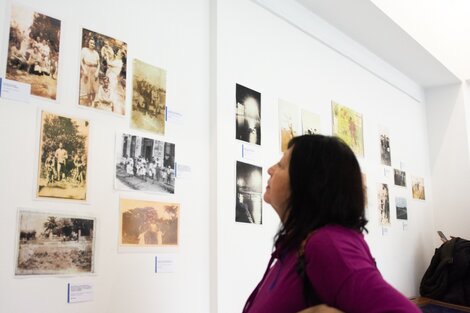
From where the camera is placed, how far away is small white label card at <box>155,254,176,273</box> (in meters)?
2.17

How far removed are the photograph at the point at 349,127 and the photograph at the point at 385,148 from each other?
36cm

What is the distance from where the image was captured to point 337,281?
110 centimetres

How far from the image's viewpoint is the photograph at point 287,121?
118 inches

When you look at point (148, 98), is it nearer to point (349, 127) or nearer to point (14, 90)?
point (14, 90)

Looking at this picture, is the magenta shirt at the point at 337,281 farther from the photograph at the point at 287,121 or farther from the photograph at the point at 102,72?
the photograph at the point at 287,121

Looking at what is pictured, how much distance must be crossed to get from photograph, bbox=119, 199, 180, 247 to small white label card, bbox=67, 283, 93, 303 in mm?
230

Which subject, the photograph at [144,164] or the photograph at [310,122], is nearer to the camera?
the photograph at [144,164]

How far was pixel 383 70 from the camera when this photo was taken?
4.26 m

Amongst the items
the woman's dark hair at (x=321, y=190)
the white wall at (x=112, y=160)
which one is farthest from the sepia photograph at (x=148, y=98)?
the woman's dark hair at (x=321, y=190)

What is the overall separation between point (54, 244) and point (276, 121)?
157 cm

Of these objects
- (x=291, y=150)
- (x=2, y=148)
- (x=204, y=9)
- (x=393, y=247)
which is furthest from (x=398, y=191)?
(x=2, y=148)

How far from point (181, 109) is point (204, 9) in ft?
2.04

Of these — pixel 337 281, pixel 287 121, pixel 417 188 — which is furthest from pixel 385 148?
pixel 337 281

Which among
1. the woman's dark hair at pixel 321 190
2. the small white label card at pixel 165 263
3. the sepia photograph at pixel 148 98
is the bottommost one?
the small white label card at pixel 165 263
